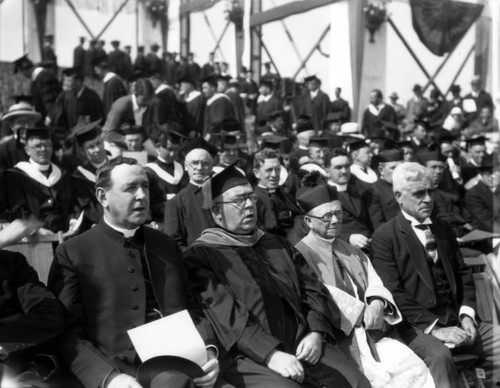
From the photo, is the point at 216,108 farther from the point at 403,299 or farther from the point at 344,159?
the point at 403,299

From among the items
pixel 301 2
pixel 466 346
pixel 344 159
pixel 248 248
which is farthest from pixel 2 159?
pixel 301 2

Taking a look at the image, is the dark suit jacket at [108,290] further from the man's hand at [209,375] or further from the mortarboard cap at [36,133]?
the mortarboard cap at [36,133]

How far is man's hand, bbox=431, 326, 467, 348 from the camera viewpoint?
494 cm

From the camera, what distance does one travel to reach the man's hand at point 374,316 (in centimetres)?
456

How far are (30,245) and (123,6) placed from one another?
19150mm

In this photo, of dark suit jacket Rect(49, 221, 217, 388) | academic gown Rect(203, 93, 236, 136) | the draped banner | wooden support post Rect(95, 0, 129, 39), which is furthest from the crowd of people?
wooden support post Rect(95, 0, 129, 39)

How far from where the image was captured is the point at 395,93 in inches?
794

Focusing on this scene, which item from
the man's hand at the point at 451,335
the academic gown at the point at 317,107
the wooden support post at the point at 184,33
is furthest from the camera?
the wooden support post at the point at 184,33

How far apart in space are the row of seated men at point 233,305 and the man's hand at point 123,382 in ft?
0.04

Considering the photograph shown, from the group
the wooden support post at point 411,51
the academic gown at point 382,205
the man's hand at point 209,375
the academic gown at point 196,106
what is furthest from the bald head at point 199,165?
the wooden support post at point 411,51

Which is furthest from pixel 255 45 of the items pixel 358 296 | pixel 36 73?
pixel 358 296

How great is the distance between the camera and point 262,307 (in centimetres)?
419

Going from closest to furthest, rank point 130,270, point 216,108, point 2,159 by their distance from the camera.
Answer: point 130,270
point 2,159
point 216,108

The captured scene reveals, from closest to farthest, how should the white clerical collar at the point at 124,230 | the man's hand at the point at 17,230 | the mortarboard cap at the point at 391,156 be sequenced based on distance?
the man's hand at the point at 17,230 → the white clerical collar at the point at 124,230 → the mortarboard cap at the point at 391,156
